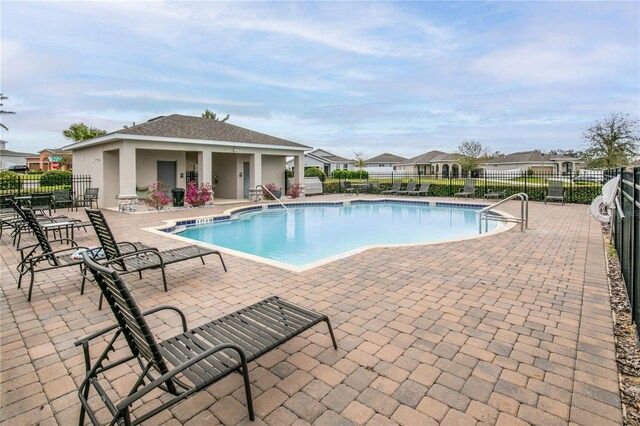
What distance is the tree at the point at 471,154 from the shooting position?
148 ft

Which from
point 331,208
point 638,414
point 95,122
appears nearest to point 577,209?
point 331,208

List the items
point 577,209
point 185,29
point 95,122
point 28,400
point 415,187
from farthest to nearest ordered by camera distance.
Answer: point 95,122
point 415,187
point 185,29
point 577,209
point 28,400

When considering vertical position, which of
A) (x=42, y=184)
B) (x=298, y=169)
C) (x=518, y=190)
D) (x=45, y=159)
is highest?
(x=45, y=159)

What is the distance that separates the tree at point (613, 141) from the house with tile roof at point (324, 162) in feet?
91.4

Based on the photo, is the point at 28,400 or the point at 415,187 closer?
the point at 28,400

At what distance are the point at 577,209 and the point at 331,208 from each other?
33.5 feet

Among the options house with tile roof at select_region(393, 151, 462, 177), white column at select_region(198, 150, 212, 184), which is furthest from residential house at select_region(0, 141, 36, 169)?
house with tile roof at select_region(393, 151, 462, 177)

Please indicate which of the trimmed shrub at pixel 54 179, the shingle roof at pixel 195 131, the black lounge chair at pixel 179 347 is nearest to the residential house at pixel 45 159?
the trimmed shrub at pixel 54 179

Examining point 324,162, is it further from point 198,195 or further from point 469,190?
point 198,195

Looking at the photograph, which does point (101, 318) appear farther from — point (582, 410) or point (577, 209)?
point (577, 209)

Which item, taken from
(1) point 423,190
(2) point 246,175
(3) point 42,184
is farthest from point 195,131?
(3) point 42,184

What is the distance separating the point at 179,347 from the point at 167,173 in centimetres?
1770

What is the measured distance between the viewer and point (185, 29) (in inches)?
595

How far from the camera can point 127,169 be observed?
1441 cm
